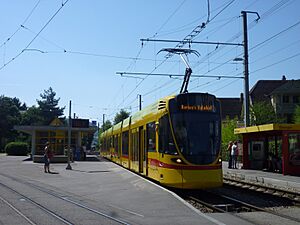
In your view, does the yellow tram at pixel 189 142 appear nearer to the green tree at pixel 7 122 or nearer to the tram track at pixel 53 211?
the tram track at pixel 53 211

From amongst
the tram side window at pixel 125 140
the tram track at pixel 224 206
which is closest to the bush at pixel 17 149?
the tram side window at pixel 125 140

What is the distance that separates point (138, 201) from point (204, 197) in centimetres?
339

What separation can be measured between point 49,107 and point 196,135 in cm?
10240

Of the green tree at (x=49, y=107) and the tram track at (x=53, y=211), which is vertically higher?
the green tree at (x=49, y=107)

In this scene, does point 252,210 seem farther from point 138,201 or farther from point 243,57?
point 243,57

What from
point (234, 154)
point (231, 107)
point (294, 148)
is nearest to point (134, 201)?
point (294, 148)

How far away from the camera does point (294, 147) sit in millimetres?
22359

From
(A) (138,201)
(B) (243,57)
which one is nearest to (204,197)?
(A) (138,201)

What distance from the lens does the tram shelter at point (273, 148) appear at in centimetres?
2209

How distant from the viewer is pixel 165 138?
1573 cm

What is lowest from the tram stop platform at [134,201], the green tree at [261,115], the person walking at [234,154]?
the tram stop platform at [134,201]

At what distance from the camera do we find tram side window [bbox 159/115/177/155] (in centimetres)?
1529

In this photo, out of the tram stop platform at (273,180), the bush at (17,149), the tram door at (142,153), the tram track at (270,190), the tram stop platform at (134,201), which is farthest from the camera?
the bush at (17,149)

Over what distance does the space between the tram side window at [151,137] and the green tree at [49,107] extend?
92.9m
